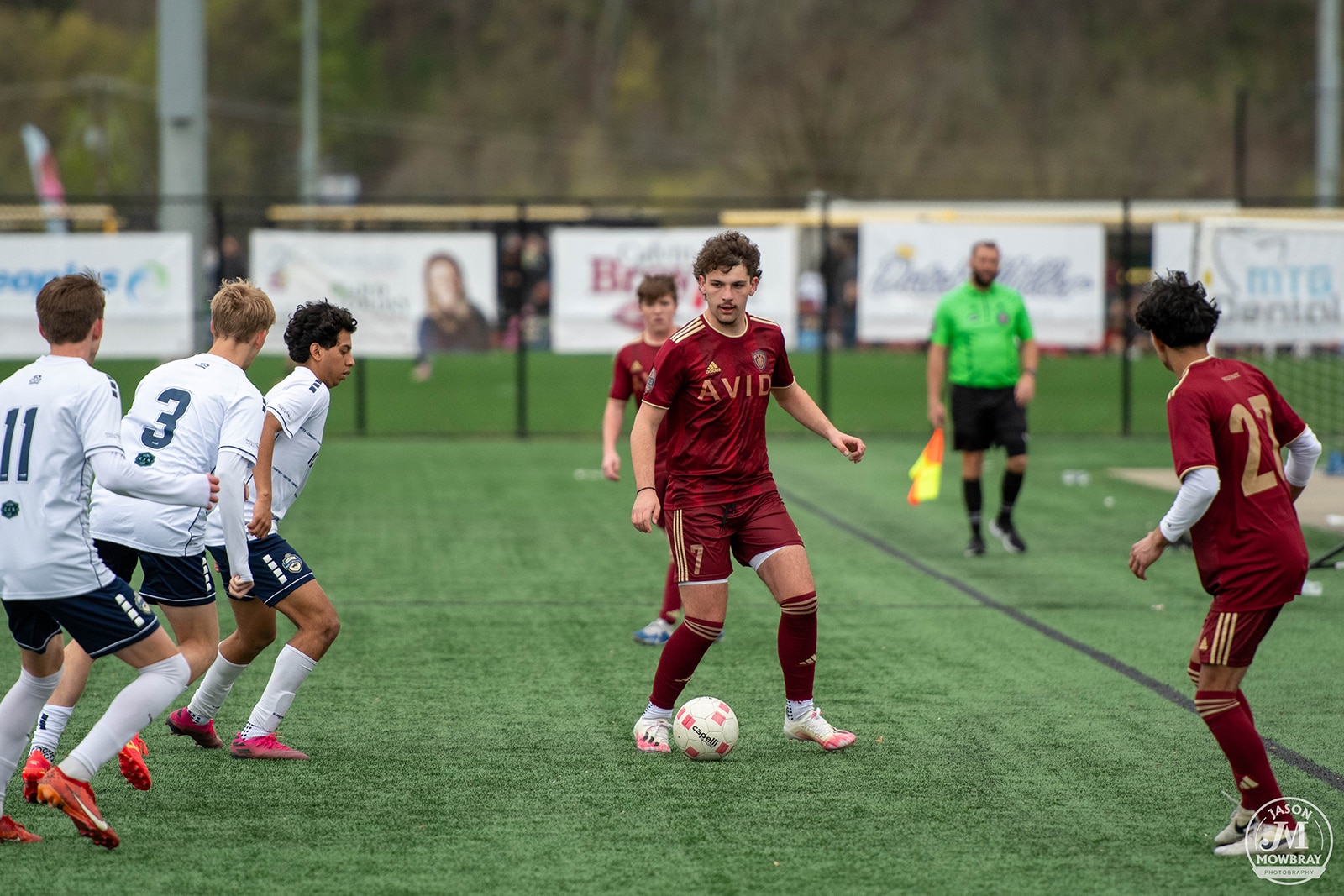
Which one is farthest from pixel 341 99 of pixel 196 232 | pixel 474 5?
pixel 196 232

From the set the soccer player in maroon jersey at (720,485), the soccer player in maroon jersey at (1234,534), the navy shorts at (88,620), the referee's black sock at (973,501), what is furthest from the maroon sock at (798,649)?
the referee's black sock at (973,501)

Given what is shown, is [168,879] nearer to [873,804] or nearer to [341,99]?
[873,804]

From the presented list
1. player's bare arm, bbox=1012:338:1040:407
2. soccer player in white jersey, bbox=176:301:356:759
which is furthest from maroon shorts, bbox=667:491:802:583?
player's bare arm, bbox=1012:338:1040:407

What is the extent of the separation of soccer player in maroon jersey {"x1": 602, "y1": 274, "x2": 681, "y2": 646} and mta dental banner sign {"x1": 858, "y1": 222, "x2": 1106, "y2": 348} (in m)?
9.46

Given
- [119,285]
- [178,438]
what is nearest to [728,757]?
[178,438]

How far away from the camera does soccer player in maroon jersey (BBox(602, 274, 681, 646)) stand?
6996mm

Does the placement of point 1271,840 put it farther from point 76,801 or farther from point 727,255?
point 76,801

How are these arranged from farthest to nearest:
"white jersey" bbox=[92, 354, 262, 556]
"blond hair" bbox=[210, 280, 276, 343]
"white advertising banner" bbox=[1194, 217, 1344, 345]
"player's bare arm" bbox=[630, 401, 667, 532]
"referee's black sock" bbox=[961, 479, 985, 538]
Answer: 1. "white advertising banner" bbox=[1194, 217, 1344, 345]
2. "referee's black sock" bbox=[961, 479, 985, 538]
3. "player's bare arm" bbox=[630, 401, 667, 532]
4. "blond hair" bbox=[210, 280, 276, 343]
5. "white jersey" bbox=[92, 354, 262, 556]

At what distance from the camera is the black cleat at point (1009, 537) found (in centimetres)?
990

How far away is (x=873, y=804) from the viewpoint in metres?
4.66

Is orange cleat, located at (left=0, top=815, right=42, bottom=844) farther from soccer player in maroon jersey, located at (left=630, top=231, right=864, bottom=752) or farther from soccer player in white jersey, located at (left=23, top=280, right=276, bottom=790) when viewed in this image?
soccer player in maroon jersey, located at (left=630, top=231, right=864, bottom=752)

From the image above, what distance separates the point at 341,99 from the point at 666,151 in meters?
15.4

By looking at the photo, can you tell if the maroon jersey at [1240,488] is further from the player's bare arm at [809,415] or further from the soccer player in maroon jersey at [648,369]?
the soccer player in maroon jersey at [648,369]

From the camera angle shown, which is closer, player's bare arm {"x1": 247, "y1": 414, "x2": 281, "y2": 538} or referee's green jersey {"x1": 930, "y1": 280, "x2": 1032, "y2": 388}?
player's bare arm {"x1": 247, "y1": 414, "x2": 281, "y2": 538}
